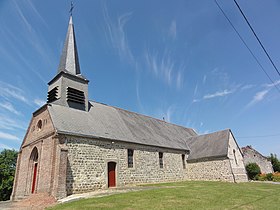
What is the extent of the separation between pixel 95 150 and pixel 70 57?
884 cm

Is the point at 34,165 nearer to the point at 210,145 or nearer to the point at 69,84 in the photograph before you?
the point at 69,84

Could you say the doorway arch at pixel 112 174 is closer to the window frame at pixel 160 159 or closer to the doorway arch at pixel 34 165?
the doorway arch at pixel 34 165

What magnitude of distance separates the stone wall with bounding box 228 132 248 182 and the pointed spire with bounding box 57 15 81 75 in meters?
16.1

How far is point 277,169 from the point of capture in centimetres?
3167

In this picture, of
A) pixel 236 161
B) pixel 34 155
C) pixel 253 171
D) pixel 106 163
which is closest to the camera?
pixel 106 163

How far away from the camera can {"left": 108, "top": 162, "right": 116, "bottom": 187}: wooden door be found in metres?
14.5

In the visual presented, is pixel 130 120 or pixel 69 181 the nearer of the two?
pixel 69 181

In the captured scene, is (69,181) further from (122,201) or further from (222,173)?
(222,173)

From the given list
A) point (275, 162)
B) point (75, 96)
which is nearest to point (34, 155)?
point (75, 96)

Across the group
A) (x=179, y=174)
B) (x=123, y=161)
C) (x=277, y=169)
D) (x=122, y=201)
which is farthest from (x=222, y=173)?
(x=277, y=169)

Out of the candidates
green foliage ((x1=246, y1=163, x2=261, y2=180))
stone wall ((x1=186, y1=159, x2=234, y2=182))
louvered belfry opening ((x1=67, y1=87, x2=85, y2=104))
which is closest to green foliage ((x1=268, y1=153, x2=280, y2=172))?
green foliage ((x1=246, y1=163, x2=261, y2=180))

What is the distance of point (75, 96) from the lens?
1653cm

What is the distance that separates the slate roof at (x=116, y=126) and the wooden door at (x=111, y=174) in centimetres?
193

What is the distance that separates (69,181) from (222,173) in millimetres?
13737
